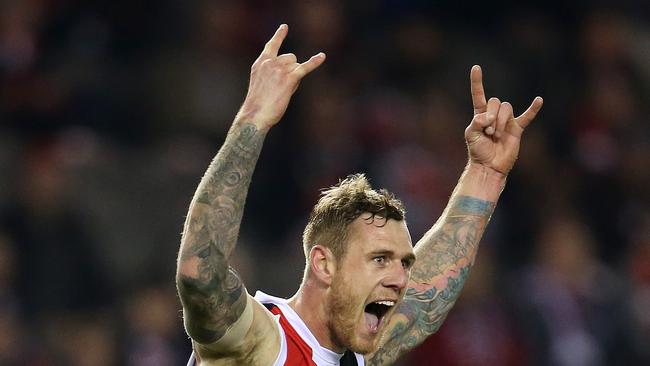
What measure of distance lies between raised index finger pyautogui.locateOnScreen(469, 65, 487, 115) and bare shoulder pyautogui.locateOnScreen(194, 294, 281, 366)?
129 centimetres

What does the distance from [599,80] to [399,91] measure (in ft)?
5.79

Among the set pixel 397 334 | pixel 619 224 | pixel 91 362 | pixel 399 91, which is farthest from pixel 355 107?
pixel 397 334

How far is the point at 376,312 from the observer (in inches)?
181

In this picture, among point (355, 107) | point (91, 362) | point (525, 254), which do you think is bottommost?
point (91, 362)

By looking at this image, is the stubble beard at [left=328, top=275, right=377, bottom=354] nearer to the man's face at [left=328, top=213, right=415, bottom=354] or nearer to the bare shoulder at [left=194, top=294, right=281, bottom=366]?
the man's face at [left=328, top=213, right=415, bottom=354]

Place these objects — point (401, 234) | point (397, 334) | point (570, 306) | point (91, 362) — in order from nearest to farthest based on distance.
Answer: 1. point (401, 234)
2. point (397, 334)
3. point (91, 362)
4. point (570, 306)

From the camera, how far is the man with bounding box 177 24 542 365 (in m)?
3.96

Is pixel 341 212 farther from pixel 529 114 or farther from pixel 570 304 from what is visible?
pixel 570 304

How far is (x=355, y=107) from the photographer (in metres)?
9.92

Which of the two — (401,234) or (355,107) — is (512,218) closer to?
(355,107)

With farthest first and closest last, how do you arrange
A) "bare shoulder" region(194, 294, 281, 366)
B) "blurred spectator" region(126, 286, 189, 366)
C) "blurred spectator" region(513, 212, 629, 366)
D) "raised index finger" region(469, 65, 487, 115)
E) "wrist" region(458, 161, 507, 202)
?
"blurred spectator" region(513, 212, 629, 366), "blurred spectator" region(126, 286, 189, 366), "wrist" region(458, 161, 507, 202), "raised index finger" region(469, 65, 487, 115), "bare shoulder" region(194, 294, 281, 366)

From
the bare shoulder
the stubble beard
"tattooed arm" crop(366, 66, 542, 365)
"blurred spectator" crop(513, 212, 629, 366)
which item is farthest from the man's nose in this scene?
"blurred spectator" crop(513, 212, 629, 366)

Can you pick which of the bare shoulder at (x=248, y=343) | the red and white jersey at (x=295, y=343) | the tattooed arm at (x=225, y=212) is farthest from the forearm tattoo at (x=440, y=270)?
the tattooed arm at (x=225, y=212)

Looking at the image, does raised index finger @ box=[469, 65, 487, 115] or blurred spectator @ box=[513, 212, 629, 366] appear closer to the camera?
raised index finger @ box=[469, 65, 487, 115]
